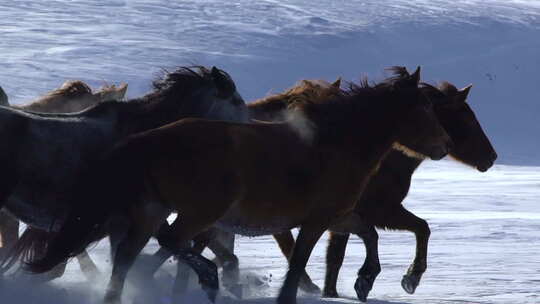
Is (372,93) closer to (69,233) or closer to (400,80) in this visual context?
(400,80)

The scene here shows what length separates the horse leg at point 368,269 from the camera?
812 centimetres

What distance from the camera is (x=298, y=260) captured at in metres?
7.49

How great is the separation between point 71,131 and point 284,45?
108 ft

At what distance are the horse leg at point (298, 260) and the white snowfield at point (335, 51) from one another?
800 centimetres

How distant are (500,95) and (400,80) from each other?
3217cm

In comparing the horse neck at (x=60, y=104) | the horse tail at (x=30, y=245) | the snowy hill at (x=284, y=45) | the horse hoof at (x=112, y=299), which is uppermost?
the horse hoof at (x=112, y=299)

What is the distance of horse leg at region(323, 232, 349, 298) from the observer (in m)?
9.32

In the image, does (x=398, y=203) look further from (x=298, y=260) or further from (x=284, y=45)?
(x=284, y=45)

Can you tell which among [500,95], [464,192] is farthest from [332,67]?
[464,192]

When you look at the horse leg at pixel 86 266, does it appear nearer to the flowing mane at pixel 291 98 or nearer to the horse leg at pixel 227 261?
the horse leg at pixel 227 261

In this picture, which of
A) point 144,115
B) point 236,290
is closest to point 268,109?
point 144,115

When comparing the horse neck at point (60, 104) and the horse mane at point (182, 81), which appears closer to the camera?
the horse mane at point (182, 81)

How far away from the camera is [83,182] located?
23.9ft

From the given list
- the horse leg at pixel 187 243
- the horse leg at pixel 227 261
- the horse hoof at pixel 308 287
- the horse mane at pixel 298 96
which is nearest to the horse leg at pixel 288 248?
the horse hoof at pixel 308 287
